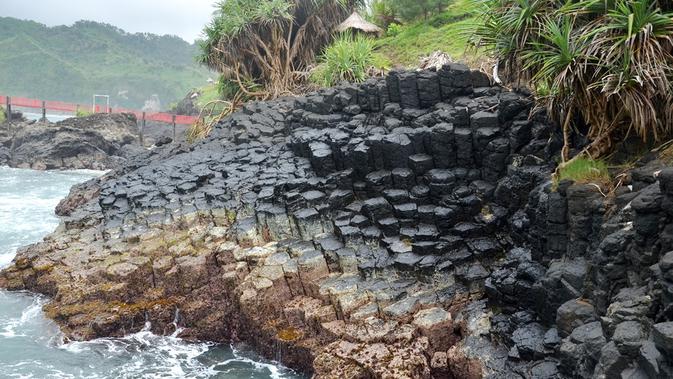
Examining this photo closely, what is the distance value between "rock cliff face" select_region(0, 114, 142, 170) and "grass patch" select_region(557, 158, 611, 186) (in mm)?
29629

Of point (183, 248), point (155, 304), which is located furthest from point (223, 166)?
point (155, 304)

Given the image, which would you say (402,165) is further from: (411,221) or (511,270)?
(511,270)

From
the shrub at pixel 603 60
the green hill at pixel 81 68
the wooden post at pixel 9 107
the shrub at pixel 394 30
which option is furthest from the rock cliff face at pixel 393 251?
the green hill at pixel 81 68

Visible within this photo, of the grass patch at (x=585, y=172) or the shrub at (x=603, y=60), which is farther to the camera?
the grass patch at (x=585, y=172)

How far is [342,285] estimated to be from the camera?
36.8ft

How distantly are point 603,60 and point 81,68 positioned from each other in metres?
109

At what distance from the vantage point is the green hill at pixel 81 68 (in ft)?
313

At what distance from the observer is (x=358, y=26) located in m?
23.7

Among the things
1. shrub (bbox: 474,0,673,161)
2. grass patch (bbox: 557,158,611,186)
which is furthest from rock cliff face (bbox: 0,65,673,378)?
shrub (bbox: 474,0,673,161)

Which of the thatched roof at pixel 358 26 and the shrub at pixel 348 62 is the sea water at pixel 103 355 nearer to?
the shrub at pixel 348 62

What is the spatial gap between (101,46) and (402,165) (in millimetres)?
115221

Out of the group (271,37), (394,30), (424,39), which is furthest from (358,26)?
(271,37)

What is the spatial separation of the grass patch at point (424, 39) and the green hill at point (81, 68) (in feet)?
262

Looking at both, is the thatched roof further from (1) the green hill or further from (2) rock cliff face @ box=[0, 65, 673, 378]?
(1) the green hill
